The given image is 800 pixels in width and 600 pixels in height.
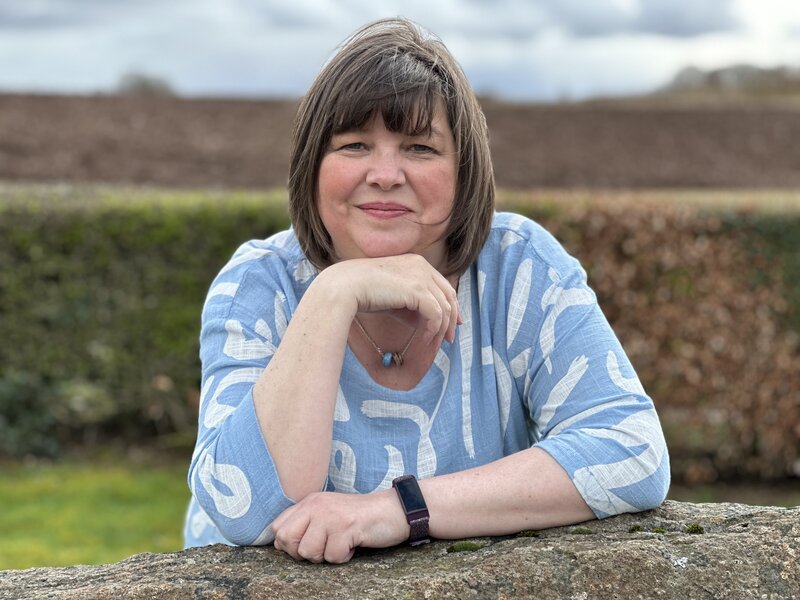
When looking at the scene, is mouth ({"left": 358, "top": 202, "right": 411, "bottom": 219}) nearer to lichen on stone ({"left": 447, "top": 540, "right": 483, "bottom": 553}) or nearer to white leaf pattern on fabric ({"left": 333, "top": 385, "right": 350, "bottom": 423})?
white leaf pattern on fabric ({"left": 333, "top": 385, "right": 350, "bottom": 423})

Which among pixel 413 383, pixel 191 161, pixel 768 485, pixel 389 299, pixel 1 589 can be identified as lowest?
pixel 768 485

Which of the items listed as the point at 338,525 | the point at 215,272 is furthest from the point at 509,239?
the point at 215,272

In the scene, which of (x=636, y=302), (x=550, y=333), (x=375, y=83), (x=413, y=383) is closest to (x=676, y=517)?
(x=550, y=333)

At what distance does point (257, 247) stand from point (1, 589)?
1.02m

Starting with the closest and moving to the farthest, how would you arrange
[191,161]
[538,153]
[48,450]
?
[48,450] → [191,161] → [538,153]

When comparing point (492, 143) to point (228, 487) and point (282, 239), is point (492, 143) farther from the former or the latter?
point (228, 487)

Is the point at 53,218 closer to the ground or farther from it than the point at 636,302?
farther from it

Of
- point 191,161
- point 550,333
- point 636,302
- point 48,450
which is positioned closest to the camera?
point 550,333

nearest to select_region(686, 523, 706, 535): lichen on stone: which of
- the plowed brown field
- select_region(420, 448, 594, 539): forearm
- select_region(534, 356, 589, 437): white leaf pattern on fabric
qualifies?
select_region(420, 448, 594, 539): forearm

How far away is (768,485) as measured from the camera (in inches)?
274

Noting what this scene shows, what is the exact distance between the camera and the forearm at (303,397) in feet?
6.76

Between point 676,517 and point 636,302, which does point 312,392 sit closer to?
point 676,517

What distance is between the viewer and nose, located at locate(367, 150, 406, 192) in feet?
7.37

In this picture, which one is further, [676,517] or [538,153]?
[538,153]
